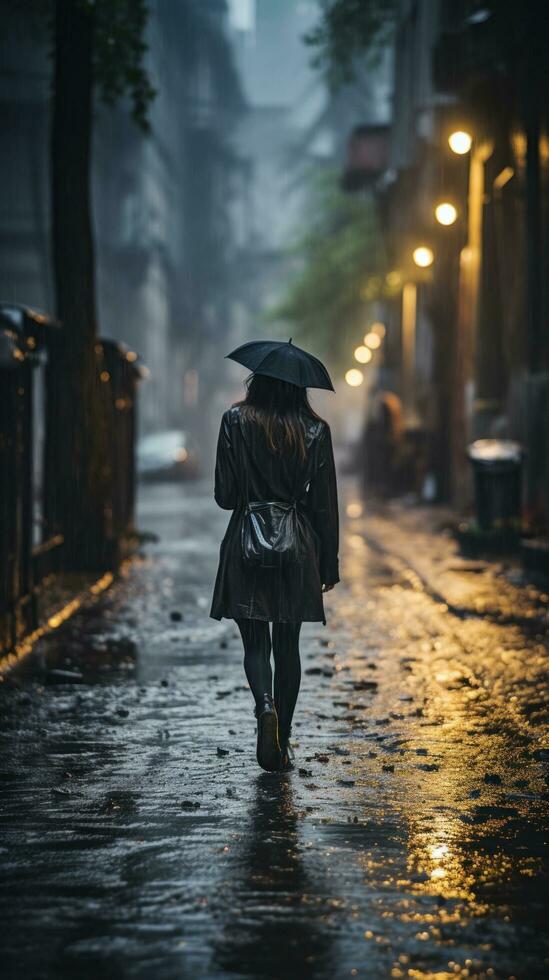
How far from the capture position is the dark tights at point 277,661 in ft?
21.7

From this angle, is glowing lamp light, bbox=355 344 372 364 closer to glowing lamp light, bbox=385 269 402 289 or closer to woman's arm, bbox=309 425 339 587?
glowing lamp light, bbox=385 269 402 289

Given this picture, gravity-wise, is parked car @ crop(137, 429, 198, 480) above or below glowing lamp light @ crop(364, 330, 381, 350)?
below

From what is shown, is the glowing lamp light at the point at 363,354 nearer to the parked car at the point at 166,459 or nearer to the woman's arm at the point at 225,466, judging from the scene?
the parked car at the point at 166,459

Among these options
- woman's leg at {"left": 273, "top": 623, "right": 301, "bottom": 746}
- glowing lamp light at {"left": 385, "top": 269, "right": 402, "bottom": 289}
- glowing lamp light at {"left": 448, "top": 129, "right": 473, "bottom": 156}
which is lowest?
woman's leg at {"left": 273, "top": 623, "right": 301, "bottom": 746}

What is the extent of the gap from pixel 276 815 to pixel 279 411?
5.75ft

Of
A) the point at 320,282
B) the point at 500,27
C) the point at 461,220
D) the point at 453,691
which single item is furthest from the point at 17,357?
the point at 320,282

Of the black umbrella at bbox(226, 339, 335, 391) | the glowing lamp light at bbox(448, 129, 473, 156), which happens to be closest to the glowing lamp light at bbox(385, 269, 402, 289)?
the glowing lamp light at bbox(448, 129, 473, 156)

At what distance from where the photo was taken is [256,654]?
665 centimetres

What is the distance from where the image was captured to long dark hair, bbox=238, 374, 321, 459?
6516 millimetres

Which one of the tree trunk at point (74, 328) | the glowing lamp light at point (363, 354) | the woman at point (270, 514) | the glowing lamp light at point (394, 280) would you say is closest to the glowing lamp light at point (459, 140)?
the tree trunk at point (74, 328)

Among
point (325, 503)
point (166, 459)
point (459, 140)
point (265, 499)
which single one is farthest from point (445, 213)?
point (166, 459)

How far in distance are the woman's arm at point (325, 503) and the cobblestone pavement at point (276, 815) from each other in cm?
96

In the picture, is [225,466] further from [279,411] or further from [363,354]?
[363,354]

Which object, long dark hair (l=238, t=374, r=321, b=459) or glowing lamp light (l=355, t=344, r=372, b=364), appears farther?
glowing lamp light (l=355, t=344, r=372, b=364)
